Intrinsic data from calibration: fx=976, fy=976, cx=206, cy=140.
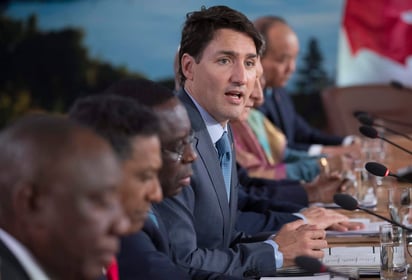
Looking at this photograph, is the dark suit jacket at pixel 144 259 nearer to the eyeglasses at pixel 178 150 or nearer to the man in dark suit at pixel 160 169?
the man in dark suit at pixel 160 169

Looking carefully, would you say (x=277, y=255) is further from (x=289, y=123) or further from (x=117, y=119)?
(x=289, y=123)

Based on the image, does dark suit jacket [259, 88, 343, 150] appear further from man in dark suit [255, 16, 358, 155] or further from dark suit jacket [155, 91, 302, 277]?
dark suit jacket [155, 91, 302, 277]

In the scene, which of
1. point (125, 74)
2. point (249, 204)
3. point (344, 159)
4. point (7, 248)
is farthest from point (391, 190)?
point (125, 74)

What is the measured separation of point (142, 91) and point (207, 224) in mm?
599

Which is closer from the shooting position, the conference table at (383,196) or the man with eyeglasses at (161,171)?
the man with eyeglasses at (161,171)

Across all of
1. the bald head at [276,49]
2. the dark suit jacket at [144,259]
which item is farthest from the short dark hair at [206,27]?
the bald head at [276,49]

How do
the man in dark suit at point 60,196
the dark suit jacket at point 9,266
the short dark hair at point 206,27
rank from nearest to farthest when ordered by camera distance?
the man in dark suit at point 60,196, the dark suit jacket at point 9,266, the short dark hair at point 206,27

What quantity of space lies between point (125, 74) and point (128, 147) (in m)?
5.08

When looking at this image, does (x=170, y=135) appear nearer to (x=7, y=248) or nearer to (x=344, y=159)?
(x=7, y=248)

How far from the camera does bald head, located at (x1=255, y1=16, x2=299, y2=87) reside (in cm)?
470

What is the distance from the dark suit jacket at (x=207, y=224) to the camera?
7.16ft

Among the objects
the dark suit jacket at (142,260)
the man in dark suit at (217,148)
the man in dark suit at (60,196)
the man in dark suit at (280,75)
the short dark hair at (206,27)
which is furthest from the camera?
the man in dark suit at (280,75)

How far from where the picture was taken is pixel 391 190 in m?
2.77

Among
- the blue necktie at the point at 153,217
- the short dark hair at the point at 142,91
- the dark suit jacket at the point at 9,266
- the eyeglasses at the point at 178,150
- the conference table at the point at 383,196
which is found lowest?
the conference table at the point at 383,196
